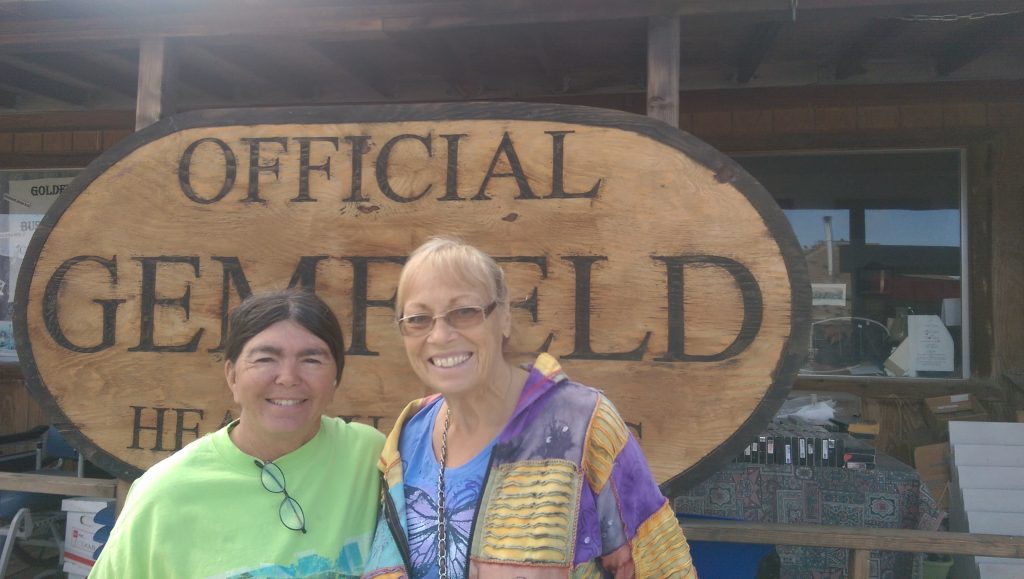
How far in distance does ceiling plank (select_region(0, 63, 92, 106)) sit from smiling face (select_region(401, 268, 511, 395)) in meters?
3.24

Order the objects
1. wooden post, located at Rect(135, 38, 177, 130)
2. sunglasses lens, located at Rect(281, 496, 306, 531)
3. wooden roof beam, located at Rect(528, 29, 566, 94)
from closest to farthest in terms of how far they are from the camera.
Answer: sunglasses lens, located at Rect(281, 496, 306, 531) → wooden post, located at Rect(135, 38, 177, 130) → wooden roof beam, located at Rect(528, 29, 566, 94)

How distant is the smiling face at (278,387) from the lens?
53.7 inches

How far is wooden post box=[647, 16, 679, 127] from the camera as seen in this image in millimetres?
2213

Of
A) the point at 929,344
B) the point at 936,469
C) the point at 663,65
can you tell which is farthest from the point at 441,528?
the point at 929,344

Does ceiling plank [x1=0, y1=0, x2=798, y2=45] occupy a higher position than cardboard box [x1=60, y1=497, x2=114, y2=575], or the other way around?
ceiling plank [x1=0, y1=0, x2=798, y2=45]

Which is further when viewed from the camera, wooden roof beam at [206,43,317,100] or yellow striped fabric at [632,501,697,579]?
wooden roof beam at [206,43,317,100]

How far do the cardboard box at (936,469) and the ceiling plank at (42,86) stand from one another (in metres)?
4.84

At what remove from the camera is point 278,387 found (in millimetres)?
1369

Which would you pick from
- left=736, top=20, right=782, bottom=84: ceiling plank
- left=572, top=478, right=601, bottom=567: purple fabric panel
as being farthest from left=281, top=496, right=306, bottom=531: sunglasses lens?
left=736, top=20, right=782, bottom=84: ceiling plank

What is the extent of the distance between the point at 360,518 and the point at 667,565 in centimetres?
55

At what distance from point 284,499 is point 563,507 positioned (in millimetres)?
505

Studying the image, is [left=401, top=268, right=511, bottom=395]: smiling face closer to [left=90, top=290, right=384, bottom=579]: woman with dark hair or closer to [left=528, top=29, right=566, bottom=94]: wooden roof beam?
[left=90, top=290, right=384, bottom=579]: woman with dark hair

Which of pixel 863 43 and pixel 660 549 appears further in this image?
pixel 863 43

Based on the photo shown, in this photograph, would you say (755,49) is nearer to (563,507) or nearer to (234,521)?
(563,507)
